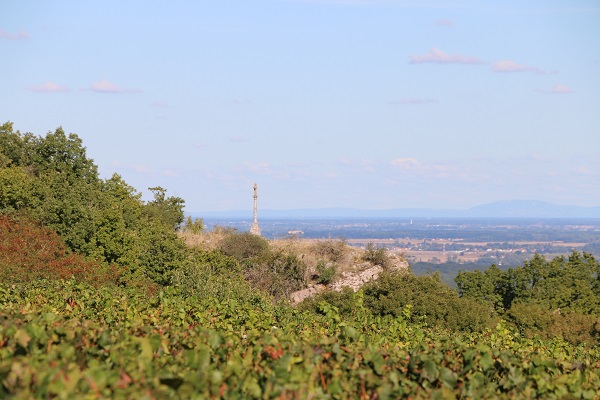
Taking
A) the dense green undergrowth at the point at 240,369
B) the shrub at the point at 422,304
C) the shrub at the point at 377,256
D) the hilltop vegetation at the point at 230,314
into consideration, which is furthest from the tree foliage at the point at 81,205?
the dense green undergrowth at the point at 240,369

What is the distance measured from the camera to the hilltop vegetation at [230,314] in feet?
21.4

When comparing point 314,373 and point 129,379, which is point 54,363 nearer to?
point 129,379

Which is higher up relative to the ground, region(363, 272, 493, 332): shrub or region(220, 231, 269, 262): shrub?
Answer: region(220, 231, 269, 262): shrub

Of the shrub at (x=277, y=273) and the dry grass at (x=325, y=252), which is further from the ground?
the dry grass at (x=325, y=252)

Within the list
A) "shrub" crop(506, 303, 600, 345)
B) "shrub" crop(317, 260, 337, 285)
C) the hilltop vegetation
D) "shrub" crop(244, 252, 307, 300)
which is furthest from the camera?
"shrub" crop(317, 260, 337, 285)

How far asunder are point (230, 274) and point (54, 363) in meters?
31.4

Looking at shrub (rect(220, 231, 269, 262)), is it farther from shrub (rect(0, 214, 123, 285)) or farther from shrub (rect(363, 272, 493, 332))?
shrub (rect(363, 272, 493, 332))

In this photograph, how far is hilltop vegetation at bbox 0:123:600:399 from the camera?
21.4 feet

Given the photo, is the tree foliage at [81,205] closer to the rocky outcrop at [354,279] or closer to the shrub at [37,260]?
the shrub at [37,260]

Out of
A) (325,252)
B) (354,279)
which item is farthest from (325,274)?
(325,252)

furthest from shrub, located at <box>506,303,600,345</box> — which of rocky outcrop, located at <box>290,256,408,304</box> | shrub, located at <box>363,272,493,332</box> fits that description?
rocky outcrop, located at <box>290,256,408,304</box>

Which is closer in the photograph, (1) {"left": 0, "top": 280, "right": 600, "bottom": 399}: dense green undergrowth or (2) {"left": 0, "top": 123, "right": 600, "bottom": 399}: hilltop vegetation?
(1) {"left": 0, "top": 280, "right": 600, "bottom": 399}: dense green undergrowth

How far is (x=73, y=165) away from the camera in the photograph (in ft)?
156

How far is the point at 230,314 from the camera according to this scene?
42.5 feet
